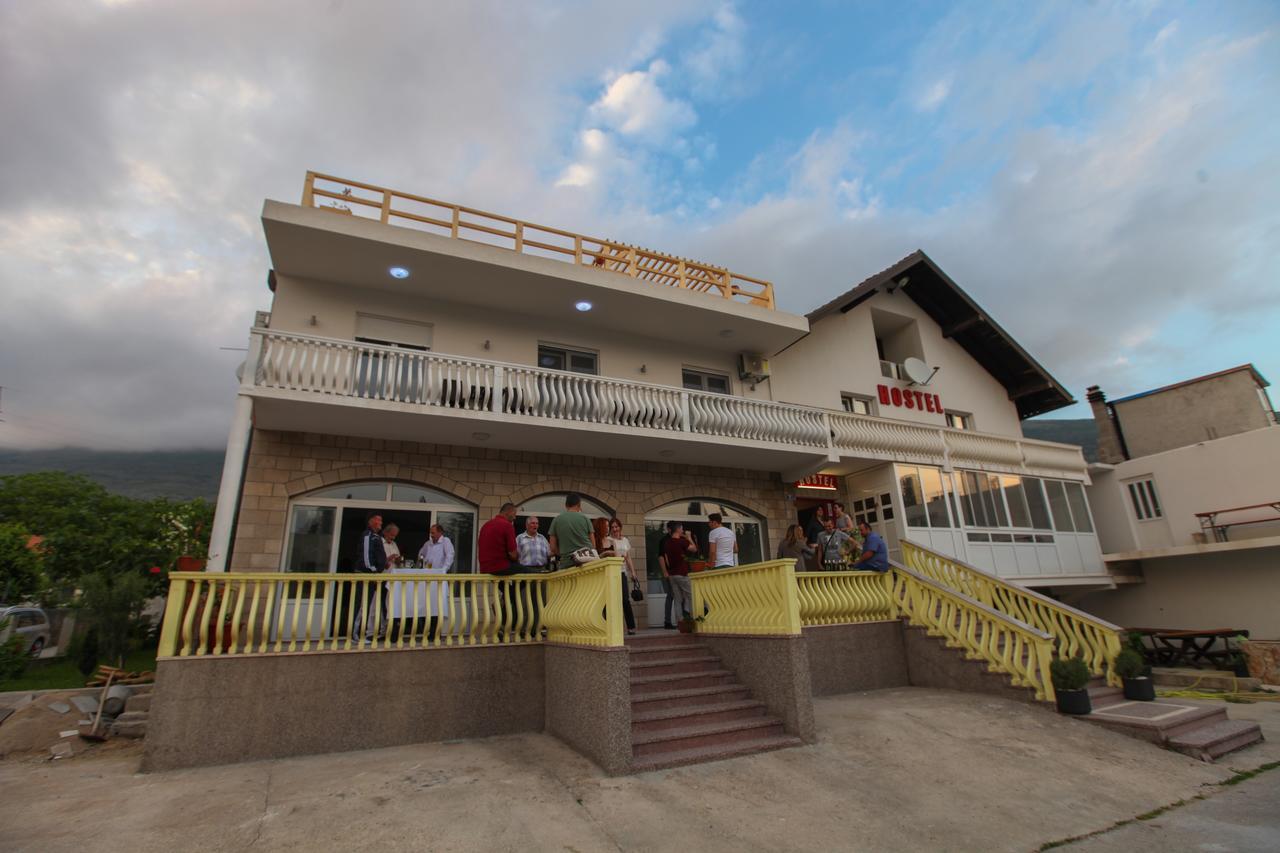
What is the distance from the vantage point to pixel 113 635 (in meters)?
8.42

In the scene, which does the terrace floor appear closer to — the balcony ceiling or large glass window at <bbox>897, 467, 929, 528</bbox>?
large glass window at <bbox>897, 467, 929, 528</bbox>

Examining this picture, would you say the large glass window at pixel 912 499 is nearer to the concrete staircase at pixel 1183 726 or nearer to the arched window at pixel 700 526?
the arched window at pixel 700 526

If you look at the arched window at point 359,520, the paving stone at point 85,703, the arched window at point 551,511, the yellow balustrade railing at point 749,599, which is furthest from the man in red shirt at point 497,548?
the paving stone at point 85,703

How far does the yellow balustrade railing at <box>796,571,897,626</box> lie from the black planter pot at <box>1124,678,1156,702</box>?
2826mm

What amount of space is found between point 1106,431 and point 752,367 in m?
13.4

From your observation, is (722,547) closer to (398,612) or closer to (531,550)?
(531,550)

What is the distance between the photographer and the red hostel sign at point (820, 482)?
14078 mm

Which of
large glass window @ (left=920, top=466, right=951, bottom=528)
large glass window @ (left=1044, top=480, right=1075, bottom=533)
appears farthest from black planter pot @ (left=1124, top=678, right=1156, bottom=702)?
large glass window @ (left=1044, top=480, right=1075, bottom=533)

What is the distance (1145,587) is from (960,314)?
27.9ft

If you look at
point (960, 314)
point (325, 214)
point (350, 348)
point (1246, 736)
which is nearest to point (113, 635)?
point (350, 348)

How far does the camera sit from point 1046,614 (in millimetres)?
9000

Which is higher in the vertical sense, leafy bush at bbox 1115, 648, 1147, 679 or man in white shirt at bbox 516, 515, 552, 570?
man in white shirt at bbox 516, 515, 552, 570

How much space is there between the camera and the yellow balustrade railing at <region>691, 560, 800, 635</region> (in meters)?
6.52

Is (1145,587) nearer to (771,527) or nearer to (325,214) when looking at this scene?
(771,527)
